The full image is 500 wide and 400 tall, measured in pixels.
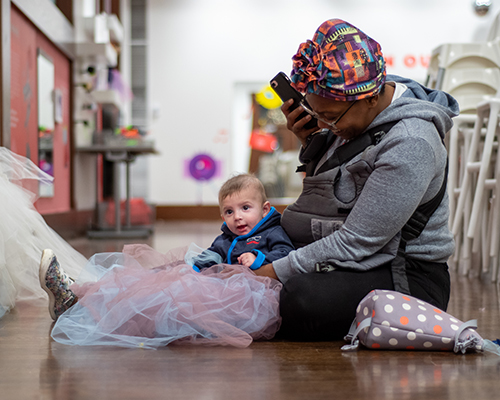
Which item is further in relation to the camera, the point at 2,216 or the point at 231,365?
the point at 2,216

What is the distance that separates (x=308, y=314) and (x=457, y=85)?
7.37ft

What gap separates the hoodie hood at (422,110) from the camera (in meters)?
1.30

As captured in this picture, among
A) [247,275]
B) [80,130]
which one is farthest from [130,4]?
[247,275]

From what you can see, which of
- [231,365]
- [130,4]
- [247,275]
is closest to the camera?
[231,365]

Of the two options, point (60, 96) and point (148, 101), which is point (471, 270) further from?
point (148, 101)

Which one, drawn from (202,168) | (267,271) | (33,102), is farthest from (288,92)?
(202,168)

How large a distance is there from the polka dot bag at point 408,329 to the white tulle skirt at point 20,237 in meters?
1.13

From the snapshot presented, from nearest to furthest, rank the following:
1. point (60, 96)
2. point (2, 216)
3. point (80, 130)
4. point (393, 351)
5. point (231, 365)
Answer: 1. point (231, 365)
2. point (393, 351)
3. point (2, 216)
4. point (60, 96)
5. point (80, 130)

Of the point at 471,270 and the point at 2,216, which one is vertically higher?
the point at 2,216

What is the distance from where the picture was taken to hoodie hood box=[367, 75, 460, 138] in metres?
1.30

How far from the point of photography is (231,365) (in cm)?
110

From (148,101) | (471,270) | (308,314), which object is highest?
(148,101)

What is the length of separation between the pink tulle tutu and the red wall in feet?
7.09

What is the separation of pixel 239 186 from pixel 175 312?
1.58ft
